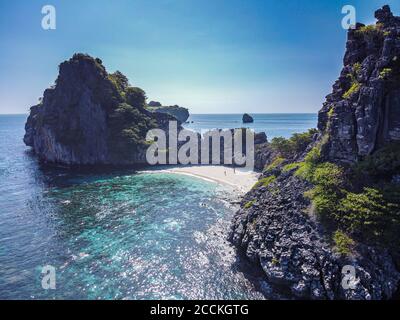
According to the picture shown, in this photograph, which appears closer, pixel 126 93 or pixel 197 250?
pixel 197 250

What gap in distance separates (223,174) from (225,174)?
0.72 meters

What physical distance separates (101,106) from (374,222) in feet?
281

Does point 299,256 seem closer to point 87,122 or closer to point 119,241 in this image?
point 119,241

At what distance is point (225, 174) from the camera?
2852 inches

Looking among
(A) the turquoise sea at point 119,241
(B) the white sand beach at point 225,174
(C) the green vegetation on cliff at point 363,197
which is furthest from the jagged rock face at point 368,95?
(B) the white sand beach at point 225,174

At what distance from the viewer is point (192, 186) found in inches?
2488

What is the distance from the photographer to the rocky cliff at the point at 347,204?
23266 mm

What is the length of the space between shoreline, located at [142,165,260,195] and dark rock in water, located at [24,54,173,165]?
16.0 m

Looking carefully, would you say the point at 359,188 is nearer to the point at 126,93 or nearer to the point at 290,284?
the point at 290,284

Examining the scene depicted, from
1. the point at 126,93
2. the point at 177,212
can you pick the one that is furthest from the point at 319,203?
the point at 126,93

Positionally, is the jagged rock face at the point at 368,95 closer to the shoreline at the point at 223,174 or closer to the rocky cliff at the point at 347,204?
the rocky cliff at the point at 347,204

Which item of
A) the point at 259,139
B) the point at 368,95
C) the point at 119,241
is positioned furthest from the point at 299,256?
the point at 259,139

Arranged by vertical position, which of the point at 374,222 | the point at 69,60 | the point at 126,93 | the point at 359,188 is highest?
the point at 69,60

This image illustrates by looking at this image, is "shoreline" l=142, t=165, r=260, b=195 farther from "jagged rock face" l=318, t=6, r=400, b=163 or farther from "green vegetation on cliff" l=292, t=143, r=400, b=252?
"green vegetation on cliff" l=292, t=143, r=400, b=252
